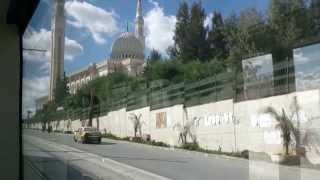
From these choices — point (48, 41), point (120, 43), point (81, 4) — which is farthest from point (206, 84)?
point (48, 41)

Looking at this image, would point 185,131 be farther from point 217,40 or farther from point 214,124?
point 217,40

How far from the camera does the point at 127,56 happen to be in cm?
222

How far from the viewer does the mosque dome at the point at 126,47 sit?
2.13 metres

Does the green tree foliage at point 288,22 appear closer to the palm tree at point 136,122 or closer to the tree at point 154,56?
the tree at point 154,56

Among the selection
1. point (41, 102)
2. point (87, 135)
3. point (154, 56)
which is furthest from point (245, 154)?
point (41, 102)

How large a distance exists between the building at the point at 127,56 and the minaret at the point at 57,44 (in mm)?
702

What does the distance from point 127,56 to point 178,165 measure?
2.26 feet

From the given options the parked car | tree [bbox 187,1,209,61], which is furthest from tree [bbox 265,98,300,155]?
the parked car

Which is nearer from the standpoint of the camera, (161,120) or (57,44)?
(161,120)

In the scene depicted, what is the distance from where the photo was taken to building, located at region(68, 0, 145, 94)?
211 cm

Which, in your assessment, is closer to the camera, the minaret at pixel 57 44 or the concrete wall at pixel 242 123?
the concrete wall at pixel 242 123

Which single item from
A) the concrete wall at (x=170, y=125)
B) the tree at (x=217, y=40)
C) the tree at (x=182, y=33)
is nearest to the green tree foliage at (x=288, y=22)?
the tree at (x=217, y=40)

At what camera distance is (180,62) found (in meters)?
1.67

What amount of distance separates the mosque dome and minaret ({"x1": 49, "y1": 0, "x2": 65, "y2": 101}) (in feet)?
3.18
